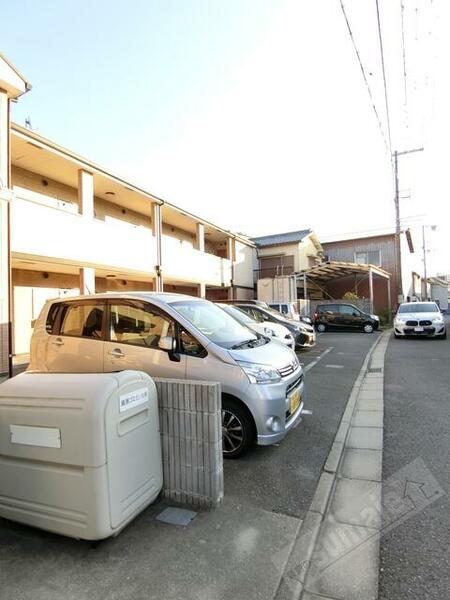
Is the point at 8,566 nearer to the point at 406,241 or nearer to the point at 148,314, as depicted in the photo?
the point at 148,314

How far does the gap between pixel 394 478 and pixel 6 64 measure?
32.3 feet

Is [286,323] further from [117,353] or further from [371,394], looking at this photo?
[117,353]

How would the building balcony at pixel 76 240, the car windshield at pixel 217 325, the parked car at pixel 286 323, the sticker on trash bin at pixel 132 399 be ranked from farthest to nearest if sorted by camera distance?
the parked car at pixel 286 323 → the building balcony at pixel 76 240 → the car windshield at pixel 217 325 → the sticker on trash bin at pixel 132 399

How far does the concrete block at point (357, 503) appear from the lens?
9.18 feet

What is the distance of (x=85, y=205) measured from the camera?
10.8m

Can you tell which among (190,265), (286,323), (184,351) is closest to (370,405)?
(184,351)

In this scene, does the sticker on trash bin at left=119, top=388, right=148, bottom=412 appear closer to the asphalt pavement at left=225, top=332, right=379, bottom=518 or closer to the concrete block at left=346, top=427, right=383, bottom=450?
the asphalt pavement at left=225, top=332, right=379, bottom=518

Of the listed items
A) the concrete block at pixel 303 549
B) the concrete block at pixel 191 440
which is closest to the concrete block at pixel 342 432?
the concrete block at pixel 303 549

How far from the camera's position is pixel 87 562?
2.28 meters

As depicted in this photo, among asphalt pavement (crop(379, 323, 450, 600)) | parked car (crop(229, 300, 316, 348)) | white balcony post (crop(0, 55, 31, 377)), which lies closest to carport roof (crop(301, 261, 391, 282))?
parked car (crop(229, 300, 316, 348))

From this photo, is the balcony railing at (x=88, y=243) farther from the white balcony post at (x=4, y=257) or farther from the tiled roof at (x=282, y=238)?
the tiled roof at (x=282, y=238)

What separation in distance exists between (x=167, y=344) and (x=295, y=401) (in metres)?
1.55

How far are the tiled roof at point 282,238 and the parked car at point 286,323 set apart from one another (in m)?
12.7

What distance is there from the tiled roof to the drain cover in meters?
21.8
